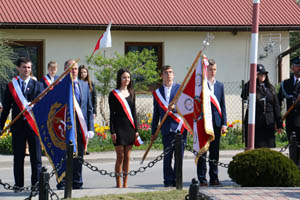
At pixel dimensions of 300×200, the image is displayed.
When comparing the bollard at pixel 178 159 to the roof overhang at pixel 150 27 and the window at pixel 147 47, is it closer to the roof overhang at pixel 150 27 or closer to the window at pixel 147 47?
the roof overhang at pixel 150 27

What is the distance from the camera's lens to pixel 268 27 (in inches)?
816

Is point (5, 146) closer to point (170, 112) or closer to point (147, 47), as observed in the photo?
point (170, 112)

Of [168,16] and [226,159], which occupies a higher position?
[168,16]

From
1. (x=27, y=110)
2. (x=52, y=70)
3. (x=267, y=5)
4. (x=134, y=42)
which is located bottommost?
(x=27, y=110)

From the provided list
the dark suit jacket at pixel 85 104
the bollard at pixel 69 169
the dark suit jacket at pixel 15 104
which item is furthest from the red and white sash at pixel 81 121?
the bollard at pixel 69 169

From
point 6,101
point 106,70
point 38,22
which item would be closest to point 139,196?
point 6,101

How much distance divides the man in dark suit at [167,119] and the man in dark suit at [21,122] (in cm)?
170

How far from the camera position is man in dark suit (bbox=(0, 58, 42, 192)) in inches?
370

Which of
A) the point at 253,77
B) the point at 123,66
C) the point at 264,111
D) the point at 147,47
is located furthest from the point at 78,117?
the point at 147,47

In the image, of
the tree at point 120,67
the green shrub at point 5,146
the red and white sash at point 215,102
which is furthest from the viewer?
the tree at point 120,67

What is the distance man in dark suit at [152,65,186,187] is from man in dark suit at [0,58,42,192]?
1.70 m

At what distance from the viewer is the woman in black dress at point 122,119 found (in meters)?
9.73

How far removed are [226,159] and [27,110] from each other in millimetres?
6580

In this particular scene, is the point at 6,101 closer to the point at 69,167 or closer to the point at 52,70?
the point at 52,70
